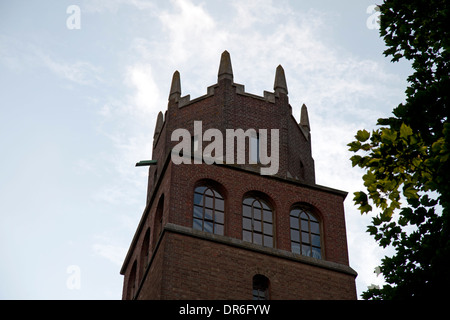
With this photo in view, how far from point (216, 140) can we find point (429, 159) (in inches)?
686

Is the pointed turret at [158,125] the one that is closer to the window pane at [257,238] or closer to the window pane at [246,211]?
the window pane at [246,211]

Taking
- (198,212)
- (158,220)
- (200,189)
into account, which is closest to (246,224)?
(198,212)

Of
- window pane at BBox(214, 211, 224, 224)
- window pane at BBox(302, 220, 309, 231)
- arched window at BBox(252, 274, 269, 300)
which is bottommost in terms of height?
arched window at BBox(252, 274, 269, 300)

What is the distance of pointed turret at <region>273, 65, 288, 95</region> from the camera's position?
105 ft

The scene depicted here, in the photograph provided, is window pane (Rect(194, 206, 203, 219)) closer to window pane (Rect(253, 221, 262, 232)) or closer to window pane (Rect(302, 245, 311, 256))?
window pane (Rect(253, 221, 262, 232))

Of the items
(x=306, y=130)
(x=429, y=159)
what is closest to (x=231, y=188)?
(x=306, y=130)

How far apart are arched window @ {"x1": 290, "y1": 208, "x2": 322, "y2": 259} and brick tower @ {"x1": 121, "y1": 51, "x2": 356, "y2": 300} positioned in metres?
0.04

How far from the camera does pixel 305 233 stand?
27578mm

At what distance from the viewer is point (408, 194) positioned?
12.5 meters

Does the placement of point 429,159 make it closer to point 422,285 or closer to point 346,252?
point 422,285

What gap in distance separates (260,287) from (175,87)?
10327mm

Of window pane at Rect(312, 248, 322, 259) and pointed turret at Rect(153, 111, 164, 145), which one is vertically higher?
pointed turret at Rect(153, 111, 164, 145)

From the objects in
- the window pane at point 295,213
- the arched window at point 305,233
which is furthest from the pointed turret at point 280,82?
the arched window at point 305,233

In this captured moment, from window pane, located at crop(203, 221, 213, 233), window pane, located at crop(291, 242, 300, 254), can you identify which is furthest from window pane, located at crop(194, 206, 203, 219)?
window pane, located at crop(291, 242, 300, 254)
